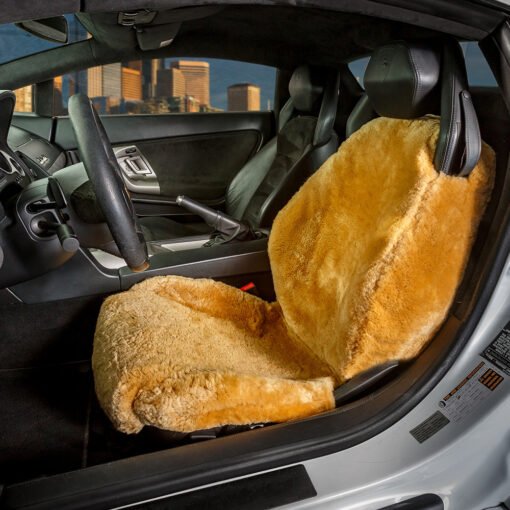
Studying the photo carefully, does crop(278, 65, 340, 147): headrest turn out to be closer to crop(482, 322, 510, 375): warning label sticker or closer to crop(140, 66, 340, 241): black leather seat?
crop(140, 66, 340, 241): black leather seat

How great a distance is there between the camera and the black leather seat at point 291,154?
1997mm

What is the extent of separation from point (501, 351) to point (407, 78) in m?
0.51

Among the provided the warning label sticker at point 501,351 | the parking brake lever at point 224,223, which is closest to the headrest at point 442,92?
the warning label sticker at point 501,351

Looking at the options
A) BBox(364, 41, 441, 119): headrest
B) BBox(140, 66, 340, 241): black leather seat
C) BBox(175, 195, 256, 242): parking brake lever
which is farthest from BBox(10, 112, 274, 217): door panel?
BBox(364, 41, 441, 119): headrest

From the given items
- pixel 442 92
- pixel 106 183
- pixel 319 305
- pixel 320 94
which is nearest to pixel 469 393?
pixel 319 305

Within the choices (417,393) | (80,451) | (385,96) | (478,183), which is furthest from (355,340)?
(80,451)

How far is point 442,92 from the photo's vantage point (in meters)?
1.08

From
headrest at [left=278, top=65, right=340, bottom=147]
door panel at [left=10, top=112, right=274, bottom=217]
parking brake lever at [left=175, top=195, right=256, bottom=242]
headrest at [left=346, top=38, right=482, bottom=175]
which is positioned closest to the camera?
headrest at [left=346, top=38, right=482, bottom=175]

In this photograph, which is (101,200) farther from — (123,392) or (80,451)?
(80,451)

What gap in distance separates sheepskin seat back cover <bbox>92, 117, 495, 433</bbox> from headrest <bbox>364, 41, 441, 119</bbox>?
5 centimetres

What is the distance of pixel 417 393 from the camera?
112 centimetres

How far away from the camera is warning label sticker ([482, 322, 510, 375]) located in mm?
1066

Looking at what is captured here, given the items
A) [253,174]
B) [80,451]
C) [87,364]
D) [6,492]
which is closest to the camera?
[6,492]

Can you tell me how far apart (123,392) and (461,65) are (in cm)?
86
